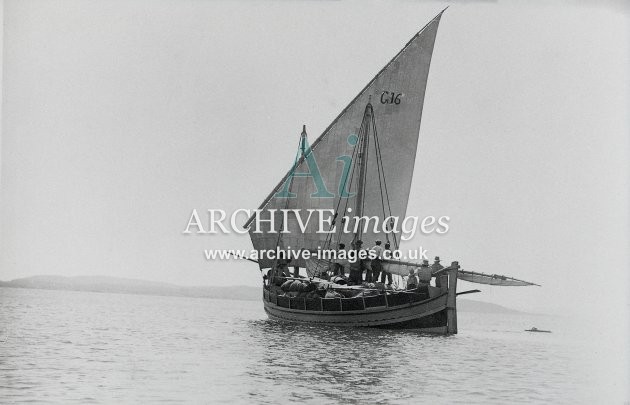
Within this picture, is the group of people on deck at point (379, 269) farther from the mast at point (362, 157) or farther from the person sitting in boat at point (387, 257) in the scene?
the mast at point (362, 157)

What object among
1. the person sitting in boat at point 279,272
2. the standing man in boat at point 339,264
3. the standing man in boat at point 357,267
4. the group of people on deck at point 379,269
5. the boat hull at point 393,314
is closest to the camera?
the group of people on deck at point 379,269

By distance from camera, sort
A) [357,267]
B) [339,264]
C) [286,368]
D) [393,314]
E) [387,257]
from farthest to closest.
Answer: [339,264] → [357,267] → [387,257] → [393,314] → [286,368]

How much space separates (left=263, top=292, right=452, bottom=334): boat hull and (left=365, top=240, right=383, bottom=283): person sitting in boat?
1.70 meters

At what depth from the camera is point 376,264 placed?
33031mm

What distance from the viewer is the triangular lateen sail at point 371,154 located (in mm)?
36625

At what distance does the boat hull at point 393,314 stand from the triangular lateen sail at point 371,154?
4372 mm

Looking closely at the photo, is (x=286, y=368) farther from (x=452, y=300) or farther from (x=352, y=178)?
(x=352, y=178)

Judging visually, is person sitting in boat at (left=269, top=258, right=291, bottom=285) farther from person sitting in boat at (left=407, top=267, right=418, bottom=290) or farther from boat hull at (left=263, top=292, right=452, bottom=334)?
person sitting in boat at (left=407, top=267, right=418, bottom=290)

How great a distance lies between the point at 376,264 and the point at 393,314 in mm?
2360

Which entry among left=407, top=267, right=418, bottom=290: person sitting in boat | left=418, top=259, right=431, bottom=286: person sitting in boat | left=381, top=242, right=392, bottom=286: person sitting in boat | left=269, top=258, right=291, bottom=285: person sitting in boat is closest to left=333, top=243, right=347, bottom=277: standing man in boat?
left=381, top=242, right=392, bottom=286: person sitting in boat

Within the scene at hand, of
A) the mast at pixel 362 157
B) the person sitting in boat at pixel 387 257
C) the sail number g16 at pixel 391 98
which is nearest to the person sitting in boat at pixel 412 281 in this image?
the person sitting in boat at pixel 387 257

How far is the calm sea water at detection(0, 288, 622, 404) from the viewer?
18797 mm

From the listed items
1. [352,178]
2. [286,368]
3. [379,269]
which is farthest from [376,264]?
[286,368]

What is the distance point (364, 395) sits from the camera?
18.8 meters
